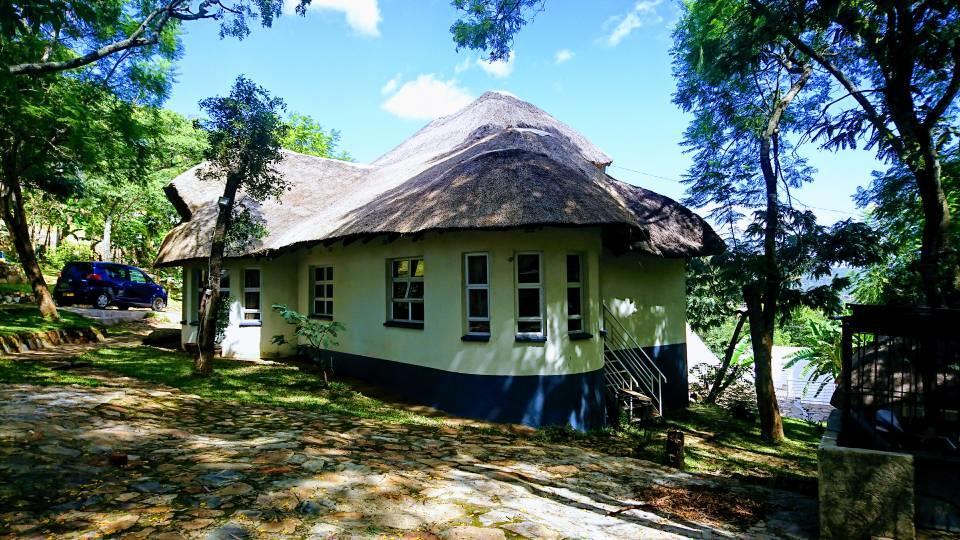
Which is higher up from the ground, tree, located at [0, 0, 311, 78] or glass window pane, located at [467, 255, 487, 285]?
tree, located at [0, 0, 311, 78]

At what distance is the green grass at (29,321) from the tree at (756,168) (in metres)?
15.7

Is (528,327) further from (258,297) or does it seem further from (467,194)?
(258,297)

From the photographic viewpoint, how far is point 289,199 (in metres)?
13.9

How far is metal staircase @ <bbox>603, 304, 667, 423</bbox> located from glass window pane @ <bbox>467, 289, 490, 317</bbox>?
269 cm

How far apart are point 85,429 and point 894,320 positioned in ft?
25.7

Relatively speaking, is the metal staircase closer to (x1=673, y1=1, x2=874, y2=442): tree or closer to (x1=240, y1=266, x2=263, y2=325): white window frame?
(x1=673, y1=1, x2=874, y2=442): tree

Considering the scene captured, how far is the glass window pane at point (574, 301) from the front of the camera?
8523 millimetres

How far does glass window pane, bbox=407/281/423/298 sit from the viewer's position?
30.3ft

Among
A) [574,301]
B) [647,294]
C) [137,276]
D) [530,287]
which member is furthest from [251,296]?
[137,276]

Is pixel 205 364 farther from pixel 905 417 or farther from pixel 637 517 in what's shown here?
pixel 905 417

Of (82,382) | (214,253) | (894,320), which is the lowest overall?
(82,382)

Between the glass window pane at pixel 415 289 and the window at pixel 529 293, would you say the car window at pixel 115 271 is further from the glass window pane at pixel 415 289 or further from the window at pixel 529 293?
the window at pixel 529 293

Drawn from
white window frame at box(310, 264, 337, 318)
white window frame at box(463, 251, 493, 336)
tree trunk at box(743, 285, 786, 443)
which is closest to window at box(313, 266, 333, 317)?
white window frame at box(310, 264, 337, 318)

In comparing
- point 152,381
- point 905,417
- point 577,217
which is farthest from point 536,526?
point 152,381
